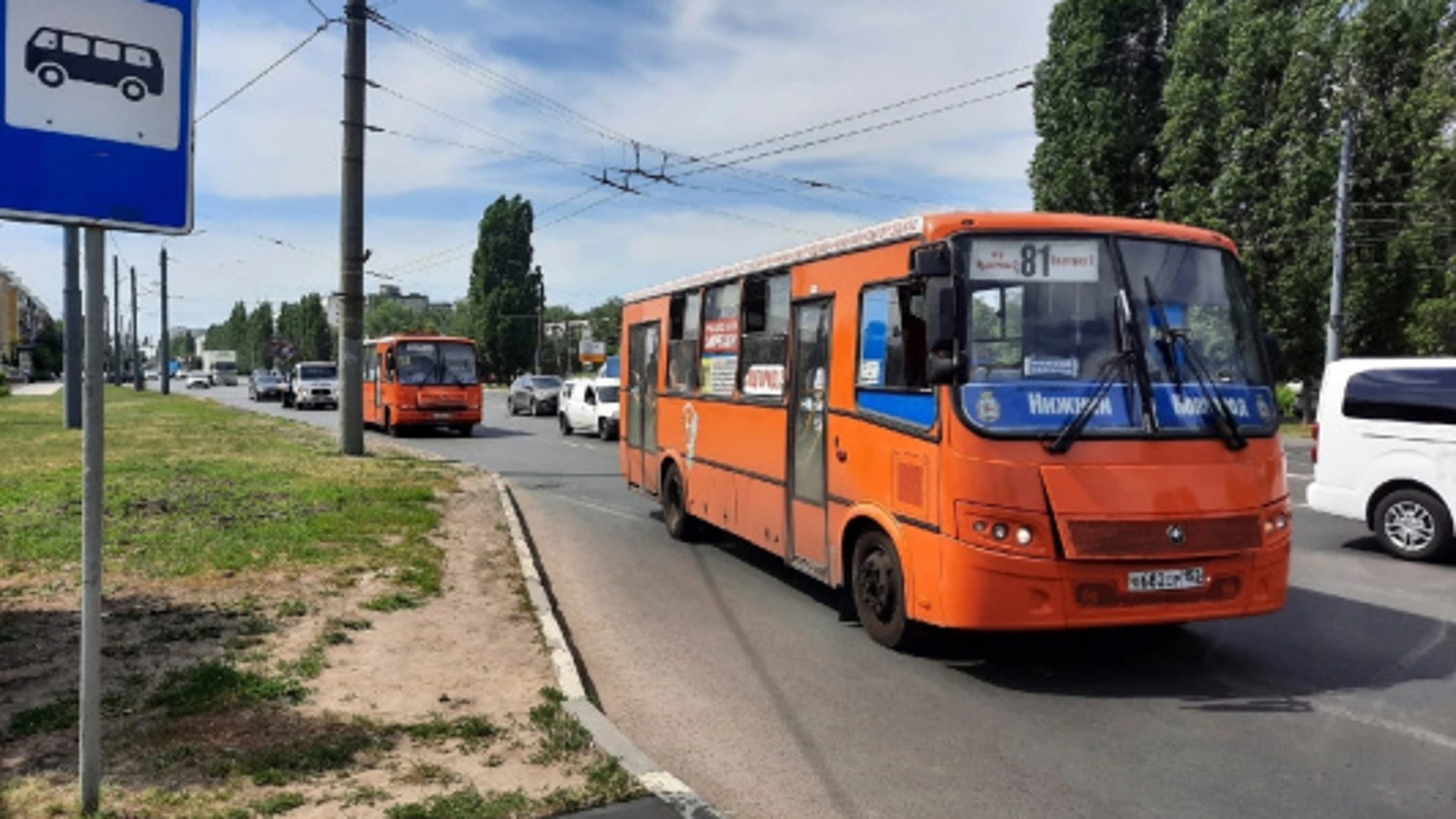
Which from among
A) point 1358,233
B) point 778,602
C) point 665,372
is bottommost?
point 778,602

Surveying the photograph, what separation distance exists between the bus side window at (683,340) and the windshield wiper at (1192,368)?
195 inches

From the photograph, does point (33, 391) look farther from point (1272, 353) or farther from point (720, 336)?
point (1272, 353)

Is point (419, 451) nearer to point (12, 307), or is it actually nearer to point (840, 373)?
point (840, 373)

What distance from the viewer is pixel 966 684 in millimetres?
5969

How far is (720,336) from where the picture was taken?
962 centimetres

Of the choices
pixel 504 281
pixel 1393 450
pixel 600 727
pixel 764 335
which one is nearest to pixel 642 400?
pixel 764 335

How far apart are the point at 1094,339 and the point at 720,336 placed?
4.26 metres

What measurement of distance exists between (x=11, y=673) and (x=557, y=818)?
3521 mm

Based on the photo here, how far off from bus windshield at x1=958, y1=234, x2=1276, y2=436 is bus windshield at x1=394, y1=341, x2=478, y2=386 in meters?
22.3

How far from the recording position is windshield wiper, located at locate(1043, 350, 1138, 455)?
18.6 feet

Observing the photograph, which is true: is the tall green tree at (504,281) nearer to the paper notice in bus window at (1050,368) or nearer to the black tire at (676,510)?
the black tire at (676,510)

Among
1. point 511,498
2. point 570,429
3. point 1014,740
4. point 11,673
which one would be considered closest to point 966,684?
point 1014,740

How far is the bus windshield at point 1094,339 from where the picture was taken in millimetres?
5789

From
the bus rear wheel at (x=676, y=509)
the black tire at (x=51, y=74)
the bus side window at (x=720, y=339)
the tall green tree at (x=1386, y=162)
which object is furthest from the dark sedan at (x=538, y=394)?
the black tire at (x=51, y=74)
